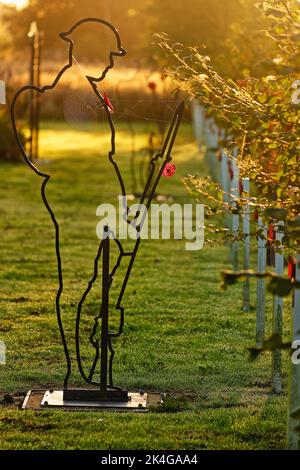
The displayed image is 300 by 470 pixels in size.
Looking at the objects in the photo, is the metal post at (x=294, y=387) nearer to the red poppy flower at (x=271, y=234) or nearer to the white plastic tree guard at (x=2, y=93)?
the red poppy flower at (x=271, y=234)

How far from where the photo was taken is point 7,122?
23.1m

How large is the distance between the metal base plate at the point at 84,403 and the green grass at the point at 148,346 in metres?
0.13

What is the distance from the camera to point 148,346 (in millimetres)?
8023

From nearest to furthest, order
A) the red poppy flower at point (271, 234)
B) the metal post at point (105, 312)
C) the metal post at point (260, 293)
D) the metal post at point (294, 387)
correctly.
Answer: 1. the metal post at point (294, 387)
2. the metal post at point (105, 312)
3. the red poppy flower at point (271, 234)
4. the metal post at point (260, 293)

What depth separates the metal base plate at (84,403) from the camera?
643 cm

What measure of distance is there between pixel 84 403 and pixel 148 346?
1.59 meters

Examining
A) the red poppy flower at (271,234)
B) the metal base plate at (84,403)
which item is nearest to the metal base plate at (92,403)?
the metal base plate at (84,403)

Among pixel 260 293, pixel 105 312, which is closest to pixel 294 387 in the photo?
pixel 105 312

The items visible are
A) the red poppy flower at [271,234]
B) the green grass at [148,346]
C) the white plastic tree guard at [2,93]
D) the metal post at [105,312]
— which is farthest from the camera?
the white plastic tree guard at [2,93]

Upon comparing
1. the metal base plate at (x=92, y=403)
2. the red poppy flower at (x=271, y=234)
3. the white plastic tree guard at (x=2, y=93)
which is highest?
the white plastic tree guard at (x=2, y=93)

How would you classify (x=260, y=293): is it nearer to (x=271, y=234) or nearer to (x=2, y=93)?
(x=271, y=234)

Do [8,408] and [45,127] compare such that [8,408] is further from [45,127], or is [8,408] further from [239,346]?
[45,127]

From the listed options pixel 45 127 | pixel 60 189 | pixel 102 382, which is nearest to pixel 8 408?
pixel 102 382

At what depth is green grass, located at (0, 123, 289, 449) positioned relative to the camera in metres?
5.96
